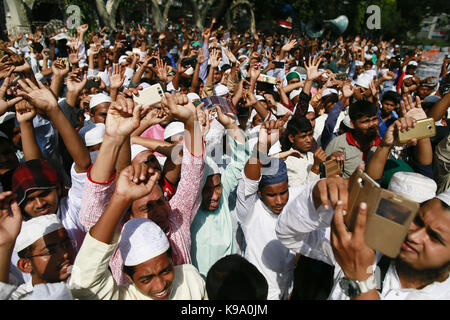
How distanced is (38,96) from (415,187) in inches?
94.8

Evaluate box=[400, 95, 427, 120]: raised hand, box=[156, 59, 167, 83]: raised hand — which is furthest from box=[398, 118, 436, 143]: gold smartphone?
box=[156, 59, 167, 83]: raised hand

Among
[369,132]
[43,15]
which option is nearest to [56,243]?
[369,132]

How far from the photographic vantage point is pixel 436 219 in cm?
141

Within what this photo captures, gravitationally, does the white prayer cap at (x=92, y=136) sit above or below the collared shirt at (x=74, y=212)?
above

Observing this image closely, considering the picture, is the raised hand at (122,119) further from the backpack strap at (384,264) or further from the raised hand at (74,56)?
the raised hand at (74,56)

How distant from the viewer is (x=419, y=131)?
6.49 feet

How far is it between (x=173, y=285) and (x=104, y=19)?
14.3 metres

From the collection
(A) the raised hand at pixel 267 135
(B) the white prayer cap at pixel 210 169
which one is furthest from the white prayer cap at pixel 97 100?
(A) the raised hand at pixel 267 135

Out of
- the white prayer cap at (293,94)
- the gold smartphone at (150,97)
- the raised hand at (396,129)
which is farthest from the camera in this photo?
the white prayer cap at (293,94)

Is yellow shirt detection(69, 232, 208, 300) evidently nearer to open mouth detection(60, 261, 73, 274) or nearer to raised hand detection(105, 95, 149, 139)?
open mouth detection(60, 261, 73, 274)

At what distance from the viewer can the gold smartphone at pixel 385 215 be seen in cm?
104

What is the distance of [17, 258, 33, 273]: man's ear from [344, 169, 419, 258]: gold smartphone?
1.73 m

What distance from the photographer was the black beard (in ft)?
4.69

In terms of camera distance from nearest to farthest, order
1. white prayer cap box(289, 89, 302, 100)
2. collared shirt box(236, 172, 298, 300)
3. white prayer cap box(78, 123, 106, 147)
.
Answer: collared shirt box(236, 172, 298, 300)
white prayer cap box(78, 123, 106, 147)
white prayer cap box(289, 89, 302, 100)
